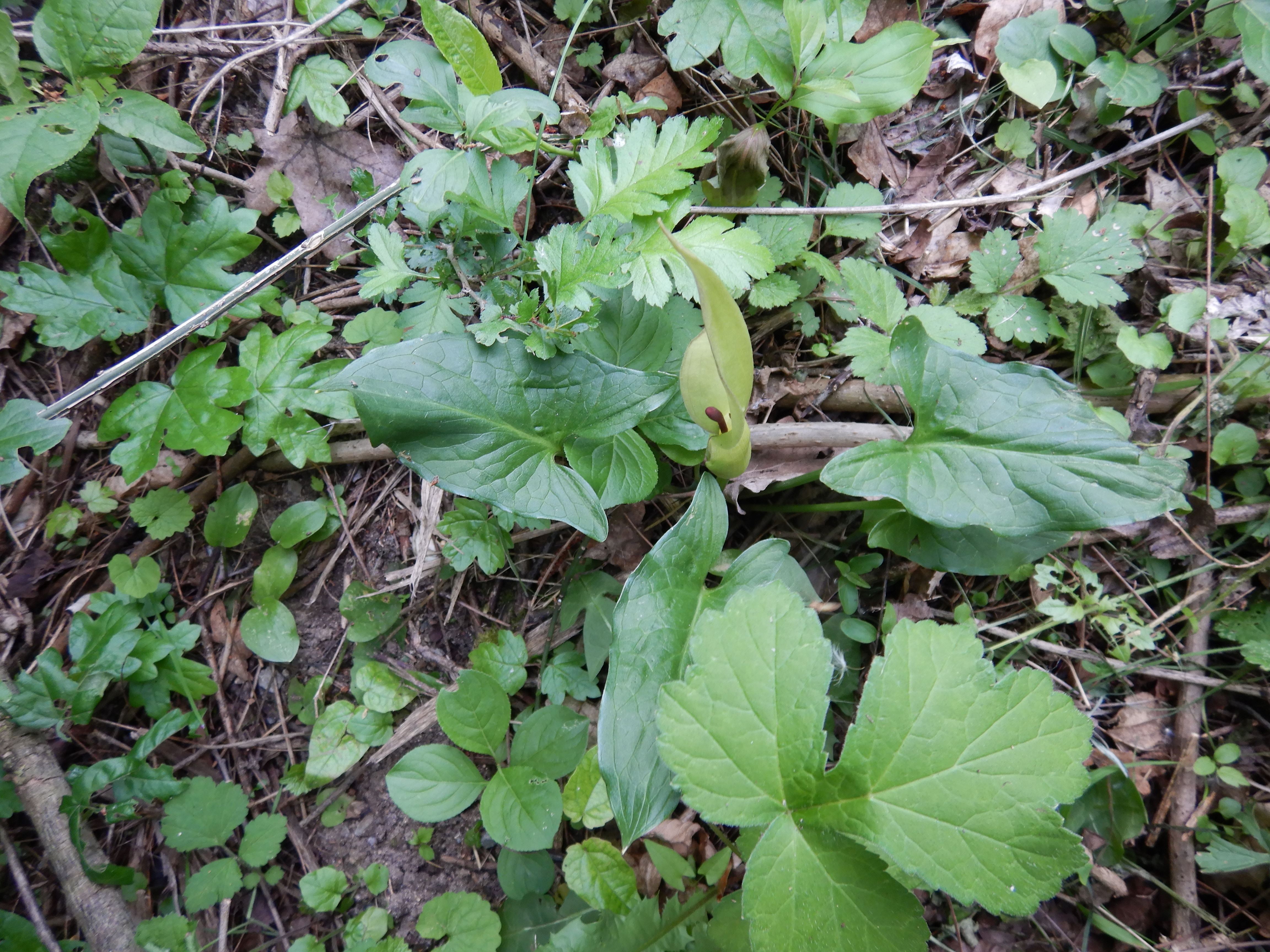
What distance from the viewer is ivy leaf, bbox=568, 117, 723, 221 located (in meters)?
1.62

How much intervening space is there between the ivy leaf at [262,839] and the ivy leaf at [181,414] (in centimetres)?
117

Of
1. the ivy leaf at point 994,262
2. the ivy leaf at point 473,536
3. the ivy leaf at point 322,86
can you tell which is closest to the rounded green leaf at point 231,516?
the ivy leaf at point 473,536

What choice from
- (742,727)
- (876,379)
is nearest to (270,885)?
(742,727)

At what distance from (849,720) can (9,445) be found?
2634 millimetres

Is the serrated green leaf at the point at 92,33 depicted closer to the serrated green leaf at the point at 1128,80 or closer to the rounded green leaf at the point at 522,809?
the rounded green leaf at the point at 522,809

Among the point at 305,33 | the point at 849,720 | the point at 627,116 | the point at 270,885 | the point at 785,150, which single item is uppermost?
the point at 305,33

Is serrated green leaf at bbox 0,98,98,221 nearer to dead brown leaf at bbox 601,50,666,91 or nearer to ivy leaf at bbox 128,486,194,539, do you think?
ivy leaf at bbox 128,486,194,539

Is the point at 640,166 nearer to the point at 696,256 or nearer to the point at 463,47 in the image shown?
the point at 696,256

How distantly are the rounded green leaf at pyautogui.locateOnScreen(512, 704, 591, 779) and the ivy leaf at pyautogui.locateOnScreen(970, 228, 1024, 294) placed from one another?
5.98 ft

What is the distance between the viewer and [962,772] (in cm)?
132

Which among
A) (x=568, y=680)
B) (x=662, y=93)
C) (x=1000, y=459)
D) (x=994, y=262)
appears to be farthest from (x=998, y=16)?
(x=568, y=680)

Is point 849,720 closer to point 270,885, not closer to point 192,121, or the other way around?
point 270,885

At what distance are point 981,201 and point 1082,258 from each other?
350mm

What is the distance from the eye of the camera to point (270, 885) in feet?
6.98
